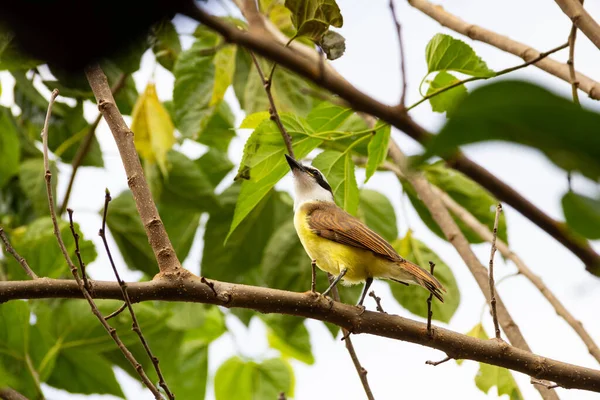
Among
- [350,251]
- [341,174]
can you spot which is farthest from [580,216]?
[350,251]

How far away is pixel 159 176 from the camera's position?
359 centimetres

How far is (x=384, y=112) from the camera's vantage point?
0.60 metres

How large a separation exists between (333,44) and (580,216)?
1.23 meters

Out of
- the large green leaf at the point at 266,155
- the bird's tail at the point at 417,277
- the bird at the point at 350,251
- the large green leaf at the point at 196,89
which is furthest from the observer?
the large green leaf at the point at 196,89

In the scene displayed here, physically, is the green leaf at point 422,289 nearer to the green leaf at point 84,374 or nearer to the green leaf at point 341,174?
the green leaf at point 341,174

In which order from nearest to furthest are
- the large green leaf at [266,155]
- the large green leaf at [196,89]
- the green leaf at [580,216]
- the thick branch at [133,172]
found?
the green leaf at [580,216], the thick branch at [133,172], the large green leaf at [266,155], the large green leaf at [196,89]

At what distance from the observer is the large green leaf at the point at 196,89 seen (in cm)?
344

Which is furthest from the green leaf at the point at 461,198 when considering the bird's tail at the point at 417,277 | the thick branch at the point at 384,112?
the thick branch at the point at 384,112

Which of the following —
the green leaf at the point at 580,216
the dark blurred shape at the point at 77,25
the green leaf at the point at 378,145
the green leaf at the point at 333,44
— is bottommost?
the green leaf at the point at 580,216

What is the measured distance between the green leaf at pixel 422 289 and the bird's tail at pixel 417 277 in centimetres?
44

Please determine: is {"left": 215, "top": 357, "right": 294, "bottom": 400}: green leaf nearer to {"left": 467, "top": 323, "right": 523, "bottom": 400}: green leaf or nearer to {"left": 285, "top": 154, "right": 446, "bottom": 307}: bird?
{"left": 285, "top": 154, "right": 446, "bottom": 307}: bird

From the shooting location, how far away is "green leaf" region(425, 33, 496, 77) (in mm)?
2021

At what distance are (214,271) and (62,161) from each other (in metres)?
1.25

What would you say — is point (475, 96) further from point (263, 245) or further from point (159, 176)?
point (263, 245)
